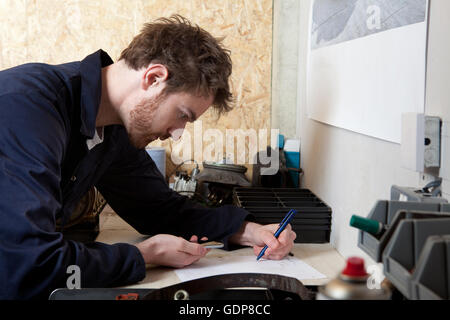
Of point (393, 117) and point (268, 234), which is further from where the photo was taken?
point (268, 234)

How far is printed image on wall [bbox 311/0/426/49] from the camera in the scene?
987mm

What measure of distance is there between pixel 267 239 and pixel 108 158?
0.51 metres

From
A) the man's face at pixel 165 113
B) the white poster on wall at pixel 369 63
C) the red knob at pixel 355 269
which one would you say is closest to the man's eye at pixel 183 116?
the man's face at pixel 165 113

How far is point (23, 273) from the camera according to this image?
93 cm

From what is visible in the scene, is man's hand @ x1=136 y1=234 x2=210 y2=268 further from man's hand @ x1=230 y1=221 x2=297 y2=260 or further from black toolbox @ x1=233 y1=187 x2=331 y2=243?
black toolbox @ x1=233 y1=187 x2=331 y2=243

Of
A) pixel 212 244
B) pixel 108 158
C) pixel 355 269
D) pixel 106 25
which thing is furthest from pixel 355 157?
pixel 106 25

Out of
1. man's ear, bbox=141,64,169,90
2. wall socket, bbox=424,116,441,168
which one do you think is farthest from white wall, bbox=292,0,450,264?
man's ear, bbox=141,64,169,90

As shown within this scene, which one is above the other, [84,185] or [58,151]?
[58,151]

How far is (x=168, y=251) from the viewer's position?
122cm

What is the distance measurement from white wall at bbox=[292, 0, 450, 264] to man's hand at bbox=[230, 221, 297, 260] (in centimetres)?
17
